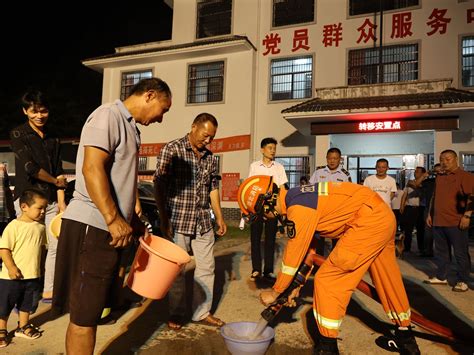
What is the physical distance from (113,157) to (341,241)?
182cm

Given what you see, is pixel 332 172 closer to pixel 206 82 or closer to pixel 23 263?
pixel 23 263

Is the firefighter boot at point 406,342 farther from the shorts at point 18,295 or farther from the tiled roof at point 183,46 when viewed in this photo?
the tiled roof at point 183,46

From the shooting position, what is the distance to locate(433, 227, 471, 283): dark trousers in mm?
5281

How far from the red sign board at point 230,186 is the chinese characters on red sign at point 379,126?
5177 millimetres

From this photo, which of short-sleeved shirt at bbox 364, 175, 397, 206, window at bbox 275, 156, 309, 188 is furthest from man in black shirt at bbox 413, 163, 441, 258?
window at bbox 275, 156, 309, 188

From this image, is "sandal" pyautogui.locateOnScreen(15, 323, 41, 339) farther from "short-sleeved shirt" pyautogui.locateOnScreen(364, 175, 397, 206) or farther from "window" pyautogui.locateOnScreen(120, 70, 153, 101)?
"window" pyautogui.locateOnScreen(120, 70, 153, 101)

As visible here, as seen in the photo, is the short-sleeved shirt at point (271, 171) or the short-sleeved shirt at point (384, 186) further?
the short-sleeved shirt at point (384, 186)

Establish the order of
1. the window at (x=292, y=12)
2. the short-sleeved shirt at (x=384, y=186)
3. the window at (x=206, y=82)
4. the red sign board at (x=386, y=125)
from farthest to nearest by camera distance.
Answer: the window at (x=206, y=82) → the window at (x=292, y=12) → the red sign board at (x=386, y=125) → the short-sleeved shirt at (x=384, y=186)

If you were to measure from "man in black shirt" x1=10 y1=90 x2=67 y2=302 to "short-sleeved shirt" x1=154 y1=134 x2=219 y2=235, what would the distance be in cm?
111

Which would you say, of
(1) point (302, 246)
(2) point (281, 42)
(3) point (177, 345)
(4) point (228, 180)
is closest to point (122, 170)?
(1) point (302, 246)

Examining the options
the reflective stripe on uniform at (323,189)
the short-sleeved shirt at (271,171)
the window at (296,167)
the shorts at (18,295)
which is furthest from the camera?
the window at (296,167)

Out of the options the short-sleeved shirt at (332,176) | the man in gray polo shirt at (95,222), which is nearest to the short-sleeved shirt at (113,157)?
the man in gray polo shirt at (95,222)

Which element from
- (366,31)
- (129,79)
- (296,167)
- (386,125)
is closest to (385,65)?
(366,31)

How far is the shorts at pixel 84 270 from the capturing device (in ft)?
7.15
